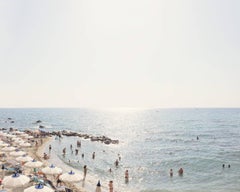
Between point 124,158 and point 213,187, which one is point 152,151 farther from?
point 213,187

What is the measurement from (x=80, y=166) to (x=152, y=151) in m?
18.6

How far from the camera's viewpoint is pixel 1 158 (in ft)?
102

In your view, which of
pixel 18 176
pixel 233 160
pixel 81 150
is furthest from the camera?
pixel 81 150

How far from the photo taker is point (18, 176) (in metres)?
17.7

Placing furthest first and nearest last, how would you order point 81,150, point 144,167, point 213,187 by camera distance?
point 81,150
point 144,167
point 213,187

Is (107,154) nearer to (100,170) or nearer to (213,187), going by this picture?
(100,170)

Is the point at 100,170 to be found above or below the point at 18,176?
below

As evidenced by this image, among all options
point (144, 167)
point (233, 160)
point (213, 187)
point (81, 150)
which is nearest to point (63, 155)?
point (81, 150)

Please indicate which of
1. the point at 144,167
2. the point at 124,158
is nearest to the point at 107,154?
the point at 124,158

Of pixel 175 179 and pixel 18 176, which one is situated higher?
pixel 18 176

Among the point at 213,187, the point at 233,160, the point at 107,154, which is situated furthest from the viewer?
the point at 107,154

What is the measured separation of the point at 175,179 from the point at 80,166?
13.3 metres

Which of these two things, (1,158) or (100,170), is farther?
(100,170)

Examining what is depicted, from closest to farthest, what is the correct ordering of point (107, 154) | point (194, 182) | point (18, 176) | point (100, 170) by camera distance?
point (18, 176) < point (194, 182) < point (100, 170) < point (107, 154)
